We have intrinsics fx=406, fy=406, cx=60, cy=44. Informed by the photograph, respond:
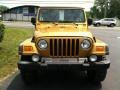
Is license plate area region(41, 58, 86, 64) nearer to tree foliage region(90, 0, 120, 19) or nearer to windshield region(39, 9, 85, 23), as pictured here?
windshield region(39, 9, 85, 23)

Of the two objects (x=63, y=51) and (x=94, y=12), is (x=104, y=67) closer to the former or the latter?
(x=63, y=51)

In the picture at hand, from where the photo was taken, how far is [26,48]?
9461 mm

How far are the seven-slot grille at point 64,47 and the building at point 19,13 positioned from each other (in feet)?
245

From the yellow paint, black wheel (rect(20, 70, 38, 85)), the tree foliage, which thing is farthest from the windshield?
the tree foliage

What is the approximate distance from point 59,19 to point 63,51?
87.7 inches

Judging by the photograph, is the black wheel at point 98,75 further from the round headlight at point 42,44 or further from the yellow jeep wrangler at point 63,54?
the round headlight at point 42,44

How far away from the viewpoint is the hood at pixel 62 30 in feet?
32.1

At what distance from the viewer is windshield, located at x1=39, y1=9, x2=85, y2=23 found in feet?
37.8

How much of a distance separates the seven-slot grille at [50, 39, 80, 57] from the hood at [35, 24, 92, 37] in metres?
0.20

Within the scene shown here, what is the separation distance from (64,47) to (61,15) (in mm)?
2338

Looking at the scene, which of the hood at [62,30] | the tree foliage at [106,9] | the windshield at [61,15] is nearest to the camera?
the hood at [62,30]

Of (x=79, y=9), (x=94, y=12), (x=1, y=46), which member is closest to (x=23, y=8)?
(x=94, y=12)

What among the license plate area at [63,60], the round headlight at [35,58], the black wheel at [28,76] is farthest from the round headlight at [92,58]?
the black wheel at [28,76]

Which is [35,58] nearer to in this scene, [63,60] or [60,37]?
[63,60]
